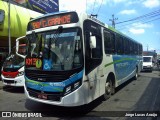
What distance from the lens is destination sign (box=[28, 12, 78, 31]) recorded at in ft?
22.2

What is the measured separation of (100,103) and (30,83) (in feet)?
9.16

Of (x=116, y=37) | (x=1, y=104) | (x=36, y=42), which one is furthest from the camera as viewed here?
(x=116, y=37)

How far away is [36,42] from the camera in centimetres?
727

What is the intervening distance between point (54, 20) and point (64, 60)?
1.44 m

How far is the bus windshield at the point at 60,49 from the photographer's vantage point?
Answer: 6426 millimetres

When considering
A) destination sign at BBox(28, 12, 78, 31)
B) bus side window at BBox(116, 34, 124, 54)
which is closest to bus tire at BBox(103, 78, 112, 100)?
bus side window at BBox(116, 34, 124, 54)

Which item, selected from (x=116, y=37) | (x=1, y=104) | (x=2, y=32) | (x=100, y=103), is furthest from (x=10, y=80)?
(x=116, y=37)

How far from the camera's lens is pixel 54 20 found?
7086 mm

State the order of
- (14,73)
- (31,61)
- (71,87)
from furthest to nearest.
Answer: (14,73) → (31,61) → (71,87)

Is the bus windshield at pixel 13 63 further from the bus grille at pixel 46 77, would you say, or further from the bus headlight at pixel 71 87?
the bus headlight at pixel 71 87

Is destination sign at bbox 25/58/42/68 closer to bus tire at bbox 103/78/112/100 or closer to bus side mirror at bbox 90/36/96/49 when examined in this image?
bus side mirror at bbox 90/36/96/49

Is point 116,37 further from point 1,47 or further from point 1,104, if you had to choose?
point 1,47

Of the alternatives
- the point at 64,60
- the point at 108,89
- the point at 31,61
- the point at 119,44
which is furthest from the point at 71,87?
the point at 119,44

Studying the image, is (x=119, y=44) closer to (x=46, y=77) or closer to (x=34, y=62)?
(x=34, y=62)
